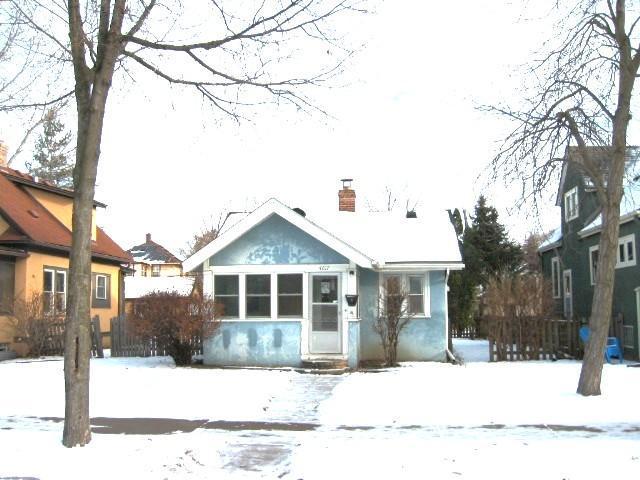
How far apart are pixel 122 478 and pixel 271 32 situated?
5599mm

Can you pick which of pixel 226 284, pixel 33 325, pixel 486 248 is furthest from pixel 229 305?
pixel 486 248

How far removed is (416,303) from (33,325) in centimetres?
1106

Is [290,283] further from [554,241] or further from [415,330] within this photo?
[554,241]

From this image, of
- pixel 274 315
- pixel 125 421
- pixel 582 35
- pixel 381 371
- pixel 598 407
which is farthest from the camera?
pixel 274 315

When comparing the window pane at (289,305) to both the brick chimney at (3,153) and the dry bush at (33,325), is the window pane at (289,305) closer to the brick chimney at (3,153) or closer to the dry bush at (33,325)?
the dry bush at (33,325)

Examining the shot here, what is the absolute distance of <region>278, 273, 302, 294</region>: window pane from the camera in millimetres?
17328

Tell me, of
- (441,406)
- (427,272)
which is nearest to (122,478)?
(441,406)

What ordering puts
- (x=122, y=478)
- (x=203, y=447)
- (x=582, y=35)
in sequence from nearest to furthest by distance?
(x=122, y=478)
(x=203, y=447)
(x=582, y=35)

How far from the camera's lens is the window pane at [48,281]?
22.7 meters

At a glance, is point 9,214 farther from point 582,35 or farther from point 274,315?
point 582,35

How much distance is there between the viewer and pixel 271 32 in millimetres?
8773

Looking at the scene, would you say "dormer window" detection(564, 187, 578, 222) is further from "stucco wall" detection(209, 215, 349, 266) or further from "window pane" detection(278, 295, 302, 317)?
"window pane" detection(278, 295, 302, 317)

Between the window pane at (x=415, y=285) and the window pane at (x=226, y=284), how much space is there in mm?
4693

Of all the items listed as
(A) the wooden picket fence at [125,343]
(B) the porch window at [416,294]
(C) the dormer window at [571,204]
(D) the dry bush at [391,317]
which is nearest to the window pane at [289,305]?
(D) the dry bush at [391,317]
